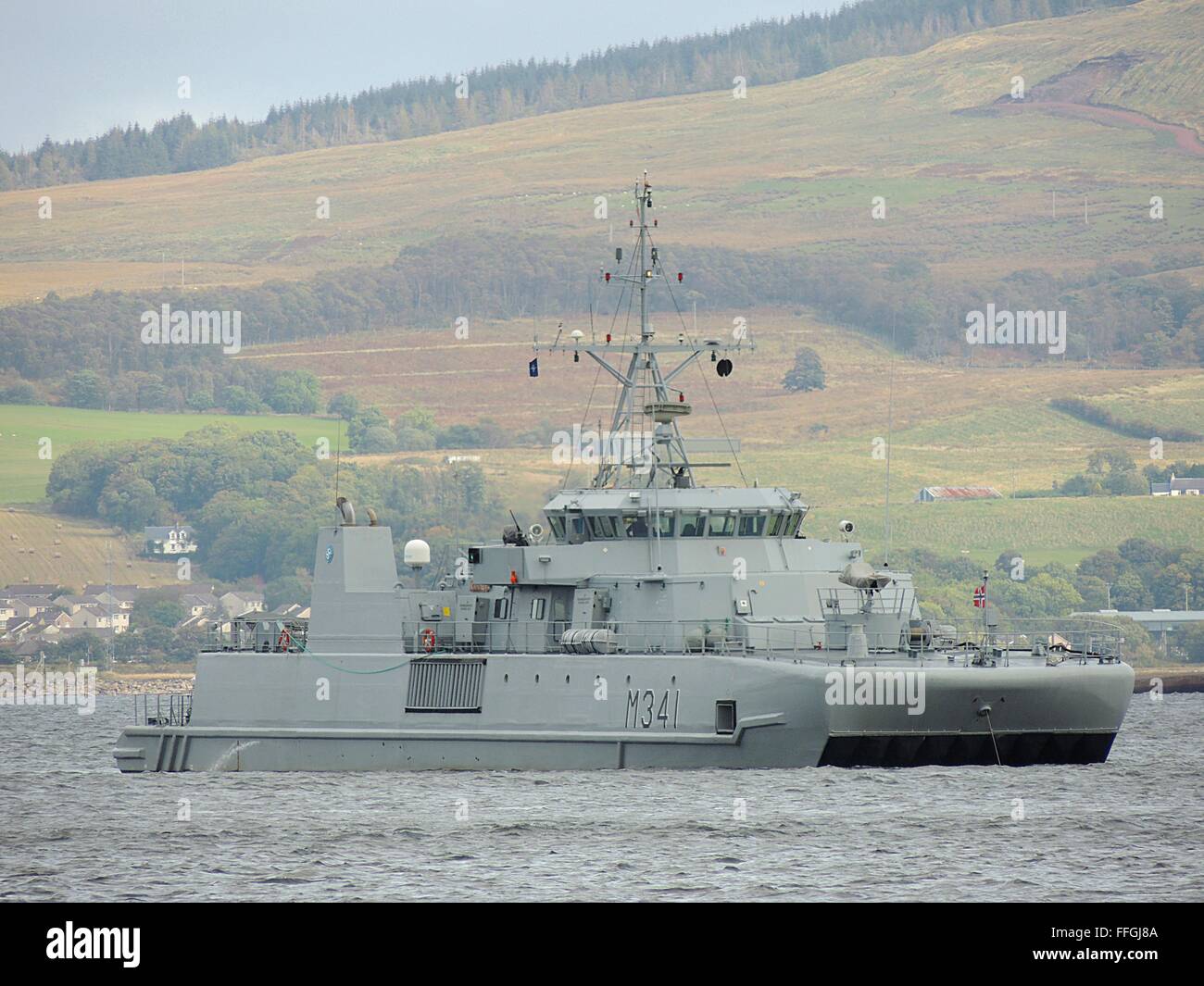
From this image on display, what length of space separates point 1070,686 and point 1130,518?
97127 millimetres

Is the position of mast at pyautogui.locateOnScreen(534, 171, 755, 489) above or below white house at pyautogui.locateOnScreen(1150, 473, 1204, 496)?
below

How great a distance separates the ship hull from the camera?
3067 centimetres

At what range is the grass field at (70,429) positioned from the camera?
435 feet

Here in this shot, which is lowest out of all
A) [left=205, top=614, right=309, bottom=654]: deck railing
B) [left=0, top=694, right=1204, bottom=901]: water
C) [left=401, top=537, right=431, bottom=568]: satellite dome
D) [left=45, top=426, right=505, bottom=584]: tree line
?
[left=0, top=694, right=1204, bottom=901]: water

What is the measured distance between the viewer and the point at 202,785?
113 ft

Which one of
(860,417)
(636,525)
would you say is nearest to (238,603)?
(860,417)

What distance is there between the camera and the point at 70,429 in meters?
144

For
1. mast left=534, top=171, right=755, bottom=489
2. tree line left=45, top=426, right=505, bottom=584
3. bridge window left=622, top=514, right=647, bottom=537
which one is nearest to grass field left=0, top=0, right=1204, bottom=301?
tree line left=45, top=426, right=505, bottom=584

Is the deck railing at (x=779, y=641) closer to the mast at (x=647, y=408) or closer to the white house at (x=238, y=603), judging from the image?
the mast at (x=647, y=408)

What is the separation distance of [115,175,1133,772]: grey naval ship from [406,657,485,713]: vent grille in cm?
4

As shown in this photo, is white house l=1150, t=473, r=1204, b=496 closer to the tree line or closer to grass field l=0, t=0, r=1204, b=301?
grass field l=0, t=0, r=1204, b=301

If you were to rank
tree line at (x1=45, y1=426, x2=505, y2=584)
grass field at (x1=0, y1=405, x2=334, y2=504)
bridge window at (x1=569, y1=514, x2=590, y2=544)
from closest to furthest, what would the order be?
bridge window at (x1=569, y1=514, x2=590, y2=544) < tree line at (x1=45, y1=426, x2=505, y2=584) < grass field at (x1=0, y1=405, x2=334, y2=504)

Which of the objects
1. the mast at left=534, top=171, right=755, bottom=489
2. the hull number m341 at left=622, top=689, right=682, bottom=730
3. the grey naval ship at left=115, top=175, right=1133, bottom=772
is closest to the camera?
the grey naval ship at left=115, top=175, right=1133, bottom=772

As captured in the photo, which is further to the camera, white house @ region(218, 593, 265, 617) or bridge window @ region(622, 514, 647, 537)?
white house @ region(218, 593, 265, 617)
